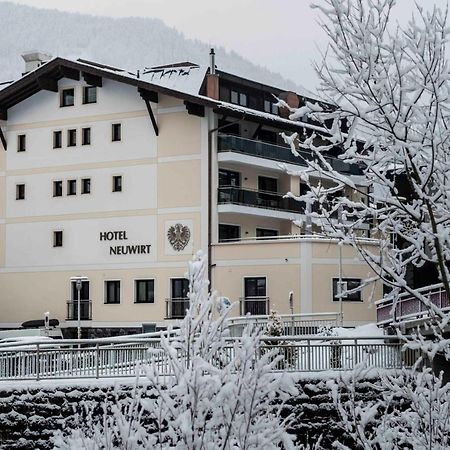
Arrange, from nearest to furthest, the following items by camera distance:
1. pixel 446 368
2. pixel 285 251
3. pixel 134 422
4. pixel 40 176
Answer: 1. pixel 134 422
2. pixel 446 368
3. pixel 285 251
4. pixel 40 176

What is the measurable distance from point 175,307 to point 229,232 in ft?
13.0

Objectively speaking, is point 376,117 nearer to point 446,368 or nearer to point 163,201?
point 446,368

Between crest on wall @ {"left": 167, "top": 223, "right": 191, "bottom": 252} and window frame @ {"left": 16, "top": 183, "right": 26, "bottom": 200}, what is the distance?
24.1ft

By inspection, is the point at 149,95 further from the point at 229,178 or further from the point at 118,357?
the point at 118,357

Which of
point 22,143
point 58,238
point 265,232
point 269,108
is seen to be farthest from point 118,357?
point 269,108

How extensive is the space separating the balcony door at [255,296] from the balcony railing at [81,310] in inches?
259

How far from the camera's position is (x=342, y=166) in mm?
45344

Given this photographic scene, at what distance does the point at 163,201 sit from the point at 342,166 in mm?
10333

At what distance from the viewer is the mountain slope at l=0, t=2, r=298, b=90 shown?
114m

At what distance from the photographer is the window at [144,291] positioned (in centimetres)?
3881

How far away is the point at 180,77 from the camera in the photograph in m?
42.1

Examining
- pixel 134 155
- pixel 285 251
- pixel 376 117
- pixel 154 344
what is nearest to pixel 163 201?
pixel 134 155

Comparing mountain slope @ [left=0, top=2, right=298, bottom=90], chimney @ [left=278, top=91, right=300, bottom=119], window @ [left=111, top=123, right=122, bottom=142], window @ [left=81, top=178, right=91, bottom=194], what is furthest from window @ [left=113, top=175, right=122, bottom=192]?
mountain slope @ [left=0, top=2, right=298, bottom=90]

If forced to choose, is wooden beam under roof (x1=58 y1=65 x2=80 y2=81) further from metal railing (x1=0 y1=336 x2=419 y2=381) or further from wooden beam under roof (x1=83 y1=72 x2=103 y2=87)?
metal railing (x1=0 y1=336 x2=419 y2=381)
